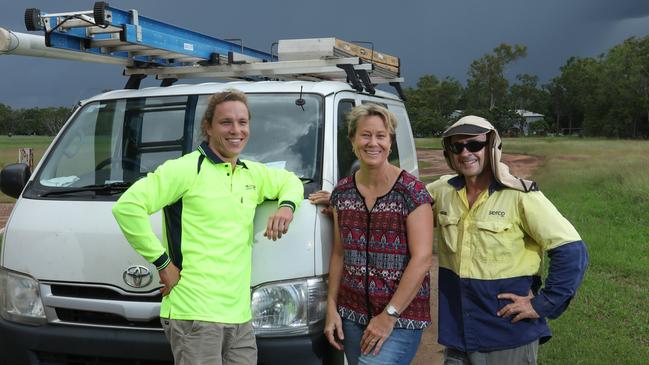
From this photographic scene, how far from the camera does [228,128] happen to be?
2811 mm

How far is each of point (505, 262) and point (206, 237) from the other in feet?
4.29

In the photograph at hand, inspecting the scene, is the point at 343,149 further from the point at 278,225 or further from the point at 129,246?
the point at 129,246

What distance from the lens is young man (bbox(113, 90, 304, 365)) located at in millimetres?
2635

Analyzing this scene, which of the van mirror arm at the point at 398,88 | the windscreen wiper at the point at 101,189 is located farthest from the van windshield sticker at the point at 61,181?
the van mirror arm at the point at 398,88

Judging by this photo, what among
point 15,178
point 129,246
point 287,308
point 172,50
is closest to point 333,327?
point 287,308

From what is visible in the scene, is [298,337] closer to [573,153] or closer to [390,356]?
[390,356]

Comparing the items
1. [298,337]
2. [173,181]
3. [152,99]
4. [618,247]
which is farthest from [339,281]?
[618,247]

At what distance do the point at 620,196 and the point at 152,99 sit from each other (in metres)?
14.6

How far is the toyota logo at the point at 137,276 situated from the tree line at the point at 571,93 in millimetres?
70176

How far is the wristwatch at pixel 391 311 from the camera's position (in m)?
2.70

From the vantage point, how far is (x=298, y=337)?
9.69 feet

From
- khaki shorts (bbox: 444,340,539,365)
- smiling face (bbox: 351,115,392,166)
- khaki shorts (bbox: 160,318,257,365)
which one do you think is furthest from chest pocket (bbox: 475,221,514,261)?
khaki shorts (bbox: 160,318,257,365)

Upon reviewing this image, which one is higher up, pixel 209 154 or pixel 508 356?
pixel 209 154

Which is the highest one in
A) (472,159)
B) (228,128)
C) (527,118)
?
(527,118)
